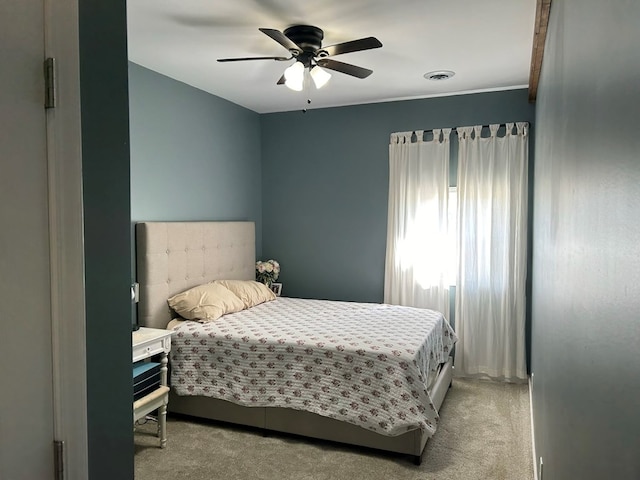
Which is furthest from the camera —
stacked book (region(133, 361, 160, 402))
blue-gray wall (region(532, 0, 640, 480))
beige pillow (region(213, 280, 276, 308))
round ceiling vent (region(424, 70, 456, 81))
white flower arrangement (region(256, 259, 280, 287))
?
white flower arrangement (region(256, 259, 280, 287))

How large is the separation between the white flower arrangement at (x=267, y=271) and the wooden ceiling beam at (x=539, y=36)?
300cm

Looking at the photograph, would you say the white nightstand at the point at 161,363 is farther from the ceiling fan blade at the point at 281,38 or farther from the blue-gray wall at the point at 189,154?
the ceiling fan blade at the point at 281,38

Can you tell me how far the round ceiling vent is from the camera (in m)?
3.92

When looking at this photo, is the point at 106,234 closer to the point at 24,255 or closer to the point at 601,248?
the point at 24,255

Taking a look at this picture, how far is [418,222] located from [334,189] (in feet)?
3.22

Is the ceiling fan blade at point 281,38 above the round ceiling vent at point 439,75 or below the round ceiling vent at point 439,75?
below

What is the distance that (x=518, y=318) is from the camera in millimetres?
4391

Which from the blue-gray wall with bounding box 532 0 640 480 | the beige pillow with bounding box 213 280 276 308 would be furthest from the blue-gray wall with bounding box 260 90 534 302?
the blue-gray wall with bounding box 532 0 640 480

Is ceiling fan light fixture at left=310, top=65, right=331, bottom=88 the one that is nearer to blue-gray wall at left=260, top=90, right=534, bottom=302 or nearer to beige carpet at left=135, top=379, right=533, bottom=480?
blue-gray wall at left=260, top=90, right=534, bottom=302

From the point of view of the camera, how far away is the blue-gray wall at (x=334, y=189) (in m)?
4.91

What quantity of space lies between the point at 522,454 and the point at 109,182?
2.97 m

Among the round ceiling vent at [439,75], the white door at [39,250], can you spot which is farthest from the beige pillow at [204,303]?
the white door at [39,250]

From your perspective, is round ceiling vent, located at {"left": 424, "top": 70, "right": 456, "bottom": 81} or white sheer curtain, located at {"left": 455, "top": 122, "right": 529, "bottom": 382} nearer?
round ceiling vent, located at {"left": 424, "top": 70, "right": 456, "bottom": 81}

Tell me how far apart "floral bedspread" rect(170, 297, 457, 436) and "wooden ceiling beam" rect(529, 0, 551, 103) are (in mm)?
1943
